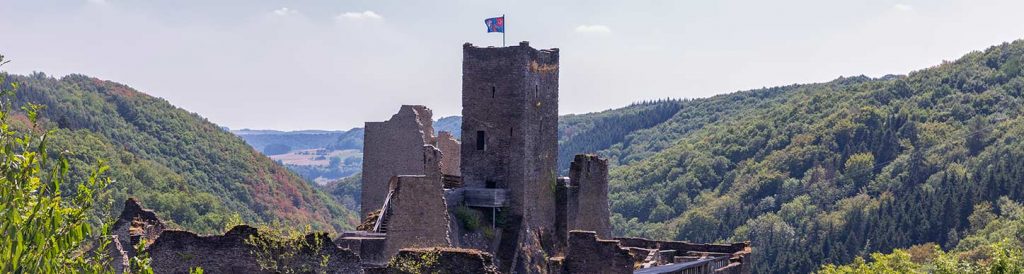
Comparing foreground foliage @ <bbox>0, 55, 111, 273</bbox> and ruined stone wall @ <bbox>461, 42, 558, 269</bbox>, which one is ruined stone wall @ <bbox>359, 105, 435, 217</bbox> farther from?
foreground foliage @ <bbox>0, 55, 111, 273</bbox>

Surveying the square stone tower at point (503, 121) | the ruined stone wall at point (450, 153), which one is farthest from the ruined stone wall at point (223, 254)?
the ruined stone wall at point (450, 153)

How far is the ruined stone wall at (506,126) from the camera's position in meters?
47.6

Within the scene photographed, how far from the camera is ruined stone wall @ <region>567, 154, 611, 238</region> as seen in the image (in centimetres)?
5156

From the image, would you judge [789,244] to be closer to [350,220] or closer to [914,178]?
[914,178]

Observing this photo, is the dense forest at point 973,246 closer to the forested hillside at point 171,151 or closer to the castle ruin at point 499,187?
the castle ruin at point 499,187

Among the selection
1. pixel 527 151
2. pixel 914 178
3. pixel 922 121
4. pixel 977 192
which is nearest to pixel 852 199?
pixel 914 178

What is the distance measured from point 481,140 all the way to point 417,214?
9.28 meters

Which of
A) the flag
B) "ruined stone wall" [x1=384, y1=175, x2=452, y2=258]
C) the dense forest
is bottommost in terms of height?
the dense forest

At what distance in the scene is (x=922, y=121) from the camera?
19800 cm

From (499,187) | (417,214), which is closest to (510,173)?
(499,187)

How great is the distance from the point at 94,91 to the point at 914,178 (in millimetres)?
81670

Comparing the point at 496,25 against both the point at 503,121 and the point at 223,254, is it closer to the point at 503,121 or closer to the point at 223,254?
the point at 503,121

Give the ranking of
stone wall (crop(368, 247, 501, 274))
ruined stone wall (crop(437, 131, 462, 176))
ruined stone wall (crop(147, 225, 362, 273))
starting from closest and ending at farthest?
1. stone wall (crop(368, 247, 501, 274))
2. ruined stone wall (crop(147, 225, 362, 273))
3. ruined stone wall (crop(437, 131, 462, 176))

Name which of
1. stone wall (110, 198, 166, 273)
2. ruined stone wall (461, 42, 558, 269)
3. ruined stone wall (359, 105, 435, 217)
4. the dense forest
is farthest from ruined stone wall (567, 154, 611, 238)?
the dense forest
